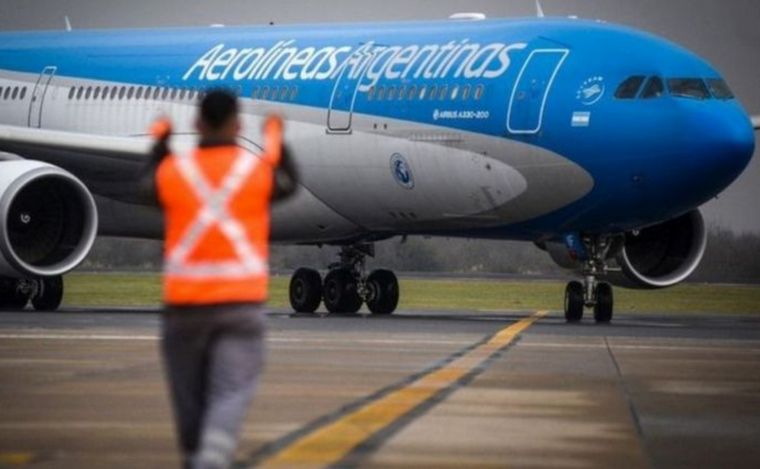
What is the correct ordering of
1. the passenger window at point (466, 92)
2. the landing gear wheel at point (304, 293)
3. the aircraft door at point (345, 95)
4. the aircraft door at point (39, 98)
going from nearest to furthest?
the passenger window at point (466, 92), the aircraft door at point (345, 95), the landing gear wheel at point (304, 293), the aircraft door at point (39, 98)

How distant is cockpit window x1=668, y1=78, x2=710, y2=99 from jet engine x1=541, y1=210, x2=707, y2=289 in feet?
9.54

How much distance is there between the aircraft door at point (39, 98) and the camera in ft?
108

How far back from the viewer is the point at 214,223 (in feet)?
30.8

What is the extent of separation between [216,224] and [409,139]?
19.2 meters

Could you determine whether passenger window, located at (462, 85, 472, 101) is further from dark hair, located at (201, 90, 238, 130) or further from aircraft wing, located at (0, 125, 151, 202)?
dark hair, located at (201, 90, 238, 130)

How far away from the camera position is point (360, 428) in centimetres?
1288

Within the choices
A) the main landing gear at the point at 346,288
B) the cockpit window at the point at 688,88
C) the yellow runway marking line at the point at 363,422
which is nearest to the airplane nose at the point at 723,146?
the cockpit window at the point at 688,88

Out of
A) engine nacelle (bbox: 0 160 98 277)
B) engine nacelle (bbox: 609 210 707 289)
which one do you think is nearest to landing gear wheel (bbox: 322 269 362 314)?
engine nacelle (bbox: 609 210 707 289)

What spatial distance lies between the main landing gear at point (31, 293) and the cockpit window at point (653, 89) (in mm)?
9165

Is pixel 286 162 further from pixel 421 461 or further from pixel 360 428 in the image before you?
pixel 360 428

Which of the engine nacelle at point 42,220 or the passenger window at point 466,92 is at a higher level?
the passenger window at point 466,92

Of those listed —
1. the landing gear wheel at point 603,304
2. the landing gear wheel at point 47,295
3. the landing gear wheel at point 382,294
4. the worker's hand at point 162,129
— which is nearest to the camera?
the worker's hand at point 162,129

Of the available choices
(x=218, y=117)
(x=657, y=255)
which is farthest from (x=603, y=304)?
(x=218, y=117)

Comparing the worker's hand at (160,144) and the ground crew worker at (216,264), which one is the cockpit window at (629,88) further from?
the ground crew worker at (216,264)
